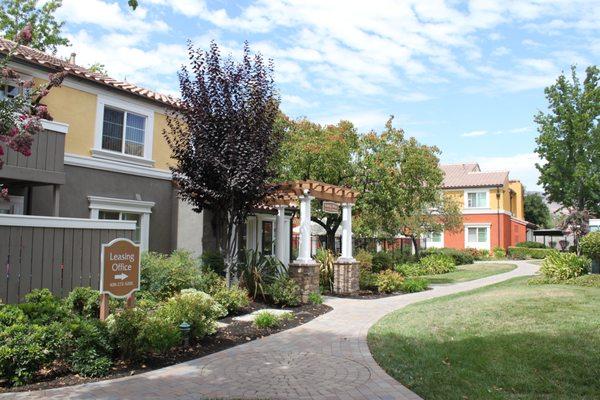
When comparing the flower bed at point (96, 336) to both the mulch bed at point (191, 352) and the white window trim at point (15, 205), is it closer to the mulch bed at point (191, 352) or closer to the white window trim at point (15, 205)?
the mulch bed at point (191, 352)

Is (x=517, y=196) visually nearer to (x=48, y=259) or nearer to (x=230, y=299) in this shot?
(x=230, y=299)

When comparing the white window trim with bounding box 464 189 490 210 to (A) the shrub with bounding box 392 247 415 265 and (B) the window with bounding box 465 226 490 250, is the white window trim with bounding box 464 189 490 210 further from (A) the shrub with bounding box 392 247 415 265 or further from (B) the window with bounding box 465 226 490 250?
(A) the shrub with bounding box 392 247 415 265

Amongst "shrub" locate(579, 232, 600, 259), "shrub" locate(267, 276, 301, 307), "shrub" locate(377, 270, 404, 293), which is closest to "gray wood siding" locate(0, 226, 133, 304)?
"shrub" locate(267, 276, 301, 307)

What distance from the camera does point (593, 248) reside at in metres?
16.8

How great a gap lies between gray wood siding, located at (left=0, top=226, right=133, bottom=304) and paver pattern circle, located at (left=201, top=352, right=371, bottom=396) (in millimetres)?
3744

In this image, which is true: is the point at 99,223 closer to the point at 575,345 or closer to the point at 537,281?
the point at 575,345

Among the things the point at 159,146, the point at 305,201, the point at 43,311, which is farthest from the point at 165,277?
the point at 159,146

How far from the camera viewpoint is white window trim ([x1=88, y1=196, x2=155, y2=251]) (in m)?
12.9

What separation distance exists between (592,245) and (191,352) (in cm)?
1470

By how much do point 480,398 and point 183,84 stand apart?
8979 millimetres

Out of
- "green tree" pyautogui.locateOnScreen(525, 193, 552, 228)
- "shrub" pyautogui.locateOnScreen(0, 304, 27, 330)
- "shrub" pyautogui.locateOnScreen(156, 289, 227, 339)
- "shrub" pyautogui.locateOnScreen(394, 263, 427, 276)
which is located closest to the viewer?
"shrub" pyautogui.locateOnScreen(0, 304, 27, 330)

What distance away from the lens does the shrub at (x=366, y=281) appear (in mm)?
16469

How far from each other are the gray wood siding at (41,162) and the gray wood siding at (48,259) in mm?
2245

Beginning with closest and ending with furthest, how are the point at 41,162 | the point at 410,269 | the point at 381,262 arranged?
the point at 41,162, the point at 381,262, the point at 410,269
